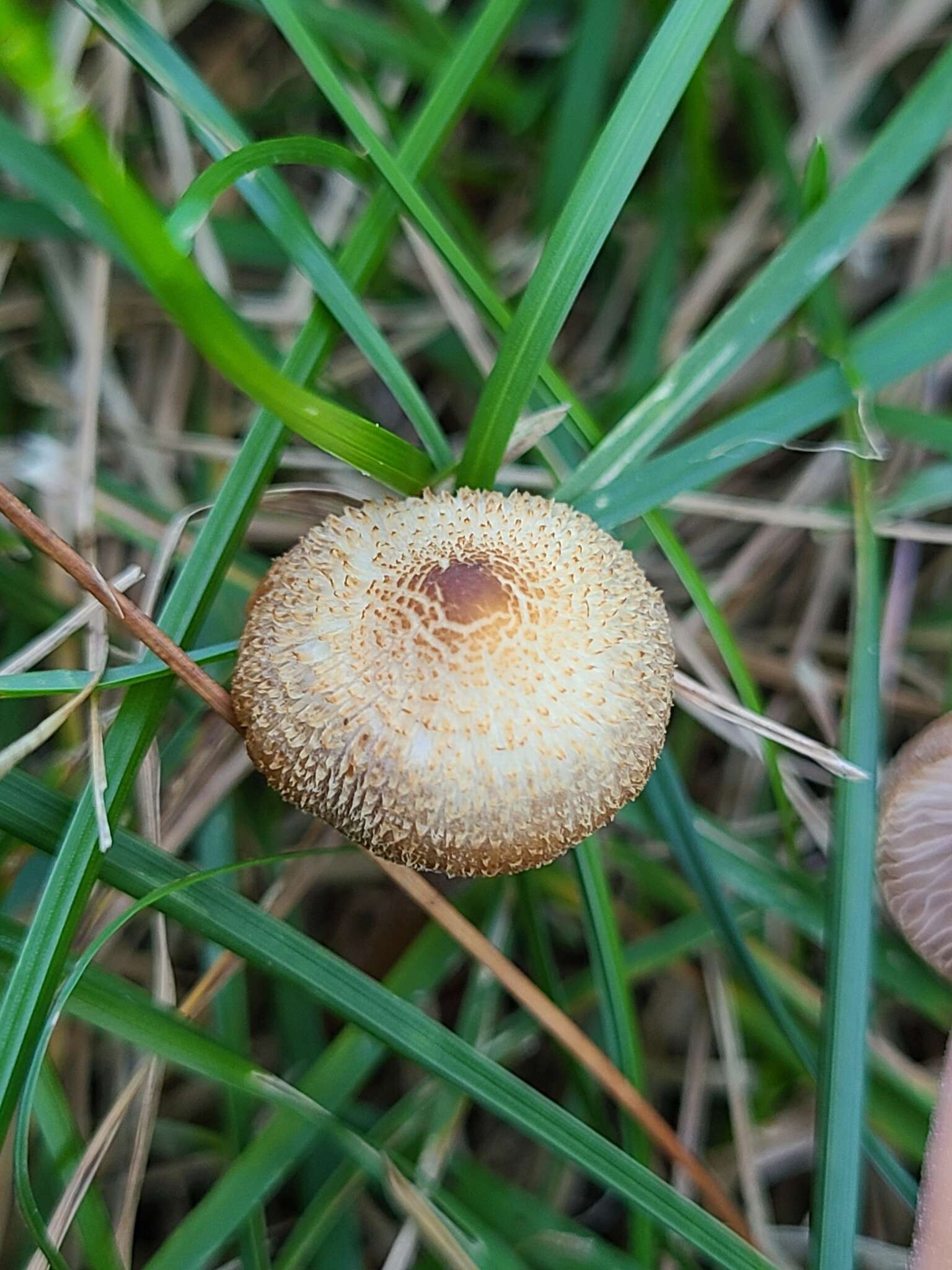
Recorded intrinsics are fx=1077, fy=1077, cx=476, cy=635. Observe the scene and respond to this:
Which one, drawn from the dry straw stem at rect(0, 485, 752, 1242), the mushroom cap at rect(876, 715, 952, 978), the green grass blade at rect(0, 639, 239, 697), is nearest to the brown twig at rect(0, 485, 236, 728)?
the green grass blade at rect(0, 639, 239, 697)

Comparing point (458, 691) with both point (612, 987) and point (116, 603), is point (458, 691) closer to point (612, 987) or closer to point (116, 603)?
point (116, 603)

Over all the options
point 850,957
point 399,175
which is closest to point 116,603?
point 399,175

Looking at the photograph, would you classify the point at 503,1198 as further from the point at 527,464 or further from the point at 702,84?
the point at 702,84

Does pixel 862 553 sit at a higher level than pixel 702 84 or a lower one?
lower

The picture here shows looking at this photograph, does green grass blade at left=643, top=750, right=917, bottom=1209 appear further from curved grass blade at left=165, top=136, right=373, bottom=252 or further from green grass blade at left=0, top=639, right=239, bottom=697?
curved grass blade at left=165, top=136, right=373, bottom=252

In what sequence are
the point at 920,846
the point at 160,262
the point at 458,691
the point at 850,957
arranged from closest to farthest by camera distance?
1. the point at 160,262
2. the point at 458,691
3. the point at 850,957
4. the point at 920,846

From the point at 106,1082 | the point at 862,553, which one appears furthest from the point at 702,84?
the point at 106,1082
